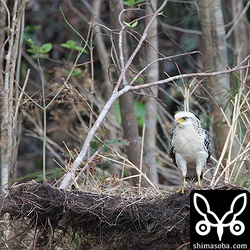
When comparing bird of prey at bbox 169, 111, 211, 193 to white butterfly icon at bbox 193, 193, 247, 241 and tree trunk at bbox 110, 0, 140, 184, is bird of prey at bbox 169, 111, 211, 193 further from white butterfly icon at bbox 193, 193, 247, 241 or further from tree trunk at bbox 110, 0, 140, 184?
tree trunk at bbox 110, 0, 140, 184

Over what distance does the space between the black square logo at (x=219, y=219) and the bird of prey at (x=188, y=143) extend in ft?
1.87

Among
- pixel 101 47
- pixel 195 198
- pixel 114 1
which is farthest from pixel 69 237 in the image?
pixel 101 47

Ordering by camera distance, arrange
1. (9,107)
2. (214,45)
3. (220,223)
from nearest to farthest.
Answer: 1. (220,223)
2. (9,107)
3. (214,45)

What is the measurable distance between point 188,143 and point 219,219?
32.9 inches

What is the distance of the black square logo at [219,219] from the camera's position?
15.7 ft

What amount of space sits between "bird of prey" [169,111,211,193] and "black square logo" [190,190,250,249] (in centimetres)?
57

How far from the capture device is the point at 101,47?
9102 mm

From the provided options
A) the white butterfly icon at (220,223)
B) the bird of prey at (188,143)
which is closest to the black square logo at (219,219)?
the white butterfly icon at (220,223)

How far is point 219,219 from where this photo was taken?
4828 mm

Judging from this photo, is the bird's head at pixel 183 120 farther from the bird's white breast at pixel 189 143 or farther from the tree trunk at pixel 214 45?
the tree trunk at pixel 214 45

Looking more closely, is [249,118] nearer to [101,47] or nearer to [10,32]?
[10,32]

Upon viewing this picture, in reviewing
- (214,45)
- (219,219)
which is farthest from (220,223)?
(214,45)

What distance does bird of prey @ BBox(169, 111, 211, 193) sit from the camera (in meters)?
5.44

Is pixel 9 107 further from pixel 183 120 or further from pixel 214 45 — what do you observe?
pixel 214 45
